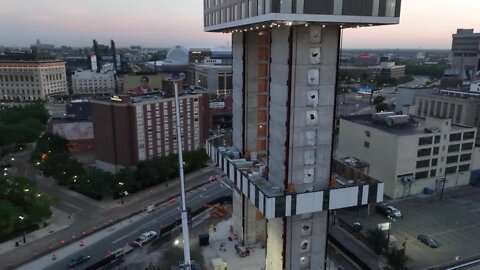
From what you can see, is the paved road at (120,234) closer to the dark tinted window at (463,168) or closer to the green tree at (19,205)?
the green tree at (19,205)

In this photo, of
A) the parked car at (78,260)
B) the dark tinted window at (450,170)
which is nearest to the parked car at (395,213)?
the dark tinted window at (450,170)

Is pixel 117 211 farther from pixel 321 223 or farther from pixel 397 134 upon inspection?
pixel 397 134

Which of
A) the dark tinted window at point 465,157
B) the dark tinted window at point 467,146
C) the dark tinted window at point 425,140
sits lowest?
the dark tinted window at point 465,157

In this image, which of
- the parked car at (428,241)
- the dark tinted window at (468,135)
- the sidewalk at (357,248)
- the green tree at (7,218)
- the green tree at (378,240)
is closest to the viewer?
the sidewalk at (357,248)

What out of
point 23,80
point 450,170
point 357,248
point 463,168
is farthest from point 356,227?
point 23,80

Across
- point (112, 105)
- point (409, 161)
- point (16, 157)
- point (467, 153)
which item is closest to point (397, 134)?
point (409, 161)

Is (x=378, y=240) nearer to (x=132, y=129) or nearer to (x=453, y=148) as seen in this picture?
(x=453, y=148)
